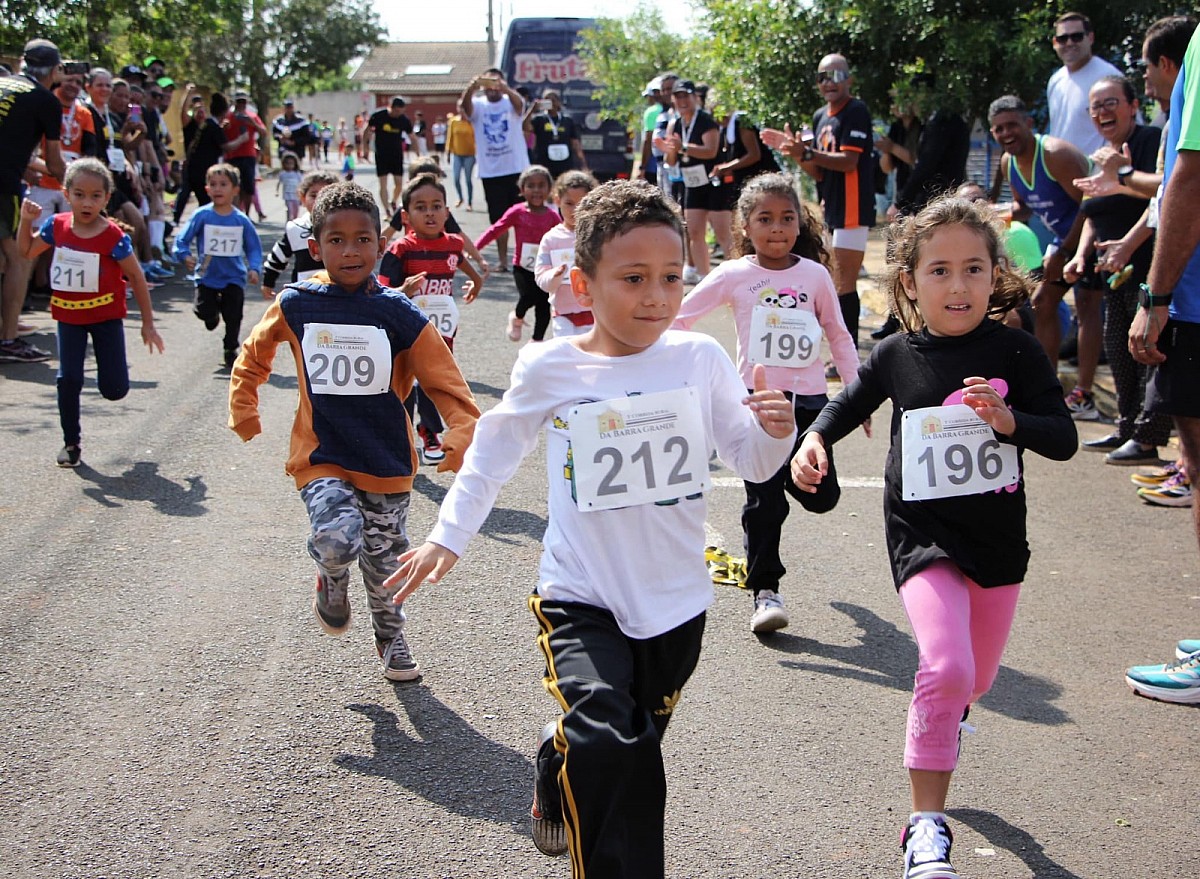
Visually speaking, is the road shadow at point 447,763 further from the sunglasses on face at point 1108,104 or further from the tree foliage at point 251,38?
the tree foliage at point 251,38

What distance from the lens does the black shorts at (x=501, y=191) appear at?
16161mm

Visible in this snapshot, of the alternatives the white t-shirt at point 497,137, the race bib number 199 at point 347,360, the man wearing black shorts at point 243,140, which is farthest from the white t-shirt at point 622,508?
the man wearing black shorts at point 243,140

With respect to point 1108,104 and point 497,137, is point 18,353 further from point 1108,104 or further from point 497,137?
point 1108,104

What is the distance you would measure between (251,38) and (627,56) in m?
39.2

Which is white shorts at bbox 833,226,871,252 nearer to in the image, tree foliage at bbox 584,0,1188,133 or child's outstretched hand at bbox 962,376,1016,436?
tree foliage at bbox 584,0,1188,133

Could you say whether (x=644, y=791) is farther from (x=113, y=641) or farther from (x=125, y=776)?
(x=113, y=641)

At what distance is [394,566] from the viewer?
483 cm

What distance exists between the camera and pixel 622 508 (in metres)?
3.23

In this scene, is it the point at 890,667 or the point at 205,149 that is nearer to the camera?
the point at 890,667

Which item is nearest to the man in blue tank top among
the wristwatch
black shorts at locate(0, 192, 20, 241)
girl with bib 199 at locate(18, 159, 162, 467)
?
the wristwatch

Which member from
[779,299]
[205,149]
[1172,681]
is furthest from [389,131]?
[1172,681]

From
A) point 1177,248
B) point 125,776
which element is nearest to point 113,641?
point 125,776

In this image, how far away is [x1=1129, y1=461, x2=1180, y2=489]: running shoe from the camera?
7.56m

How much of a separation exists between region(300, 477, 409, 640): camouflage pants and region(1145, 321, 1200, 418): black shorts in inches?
116
